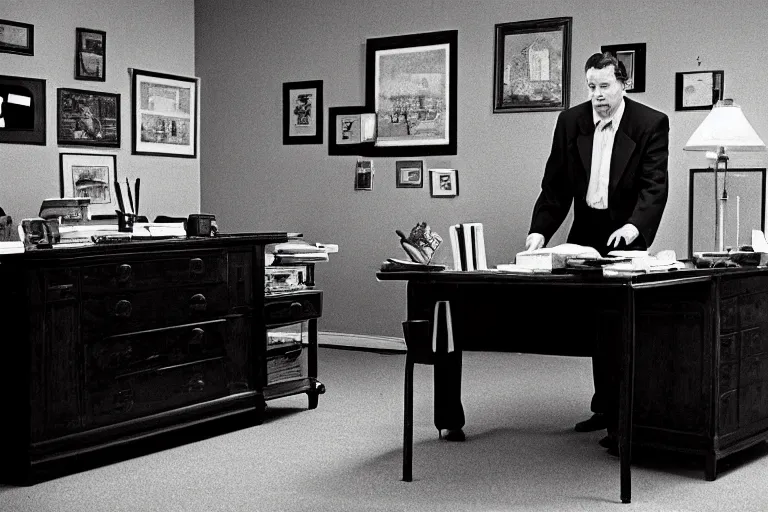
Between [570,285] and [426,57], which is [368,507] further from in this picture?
[426,57]

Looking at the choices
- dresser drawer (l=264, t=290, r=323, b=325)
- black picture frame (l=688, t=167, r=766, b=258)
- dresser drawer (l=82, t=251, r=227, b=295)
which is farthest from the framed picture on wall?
black picture frame (l=688, t=167, r=766, b=258)

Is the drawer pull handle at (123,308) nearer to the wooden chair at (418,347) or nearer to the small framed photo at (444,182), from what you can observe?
the wooden chair at (418,347)

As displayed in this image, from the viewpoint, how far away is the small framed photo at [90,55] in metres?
5.98

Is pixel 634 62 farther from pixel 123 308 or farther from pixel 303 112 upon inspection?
pixel 123 308

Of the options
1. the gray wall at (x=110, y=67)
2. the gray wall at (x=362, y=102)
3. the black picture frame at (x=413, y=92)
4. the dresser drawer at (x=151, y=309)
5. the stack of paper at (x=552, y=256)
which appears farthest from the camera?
the black picture frame at (x=413, y=92)

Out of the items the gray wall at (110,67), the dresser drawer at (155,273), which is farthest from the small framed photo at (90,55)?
the dresser drawer at (155,273)

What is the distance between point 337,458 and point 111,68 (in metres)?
3.18

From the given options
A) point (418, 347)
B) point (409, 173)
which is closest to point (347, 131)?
point (409, 173)

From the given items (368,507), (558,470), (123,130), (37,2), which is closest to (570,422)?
(558,470)

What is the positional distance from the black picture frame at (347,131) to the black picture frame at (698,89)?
7.42 feet

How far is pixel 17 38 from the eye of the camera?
222 inches

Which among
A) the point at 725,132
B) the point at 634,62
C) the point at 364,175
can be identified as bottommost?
the point at 364,175

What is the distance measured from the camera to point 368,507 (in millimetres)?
3514

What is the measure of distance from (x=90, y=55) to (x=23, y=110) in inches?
22.4
